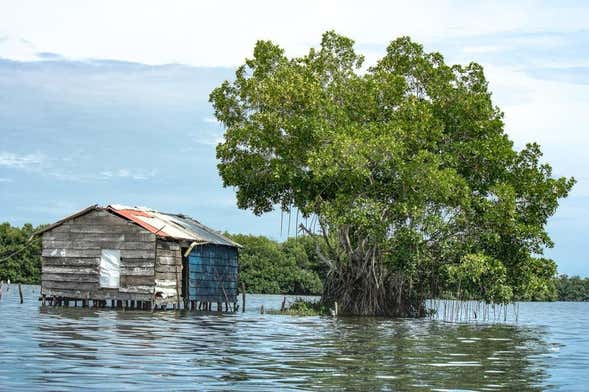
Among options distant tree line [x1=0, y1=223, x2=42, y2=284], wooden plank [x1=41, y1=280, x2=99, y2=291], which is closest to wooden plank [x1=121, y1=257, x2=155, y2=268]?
wooden plank [x1=41, y1=280, x2=99, y2=291]

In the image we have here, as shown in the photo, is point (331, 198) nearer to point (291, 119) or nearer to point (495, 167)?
point (291, 119)

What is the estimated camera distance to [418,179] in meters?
46.8

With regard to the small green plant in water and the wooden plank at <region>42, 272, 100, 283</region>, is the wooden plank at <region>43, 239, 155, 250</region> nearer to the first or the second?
the wooden plank at <region>42, 272, 100, 283</region>

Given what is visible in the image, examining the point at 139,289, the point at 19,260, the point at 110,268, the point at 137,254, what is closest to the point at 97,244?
the point at 110,268

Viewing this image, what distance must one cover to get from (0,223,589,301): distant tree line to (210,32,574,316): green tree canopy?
186 ft

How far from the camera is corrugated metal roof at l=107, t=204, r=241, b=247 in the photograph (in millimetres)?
48406

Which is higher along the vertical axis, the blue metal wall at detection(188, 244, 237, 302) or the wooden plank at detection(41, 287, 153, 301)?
the blue metal wall at detection(188, 244, 237, 302)

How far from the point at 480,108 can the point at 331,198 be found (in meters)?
9.33

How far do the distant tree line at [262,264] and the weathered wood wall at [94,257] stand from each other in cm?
5858

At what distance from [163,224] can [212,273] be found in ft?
13.3

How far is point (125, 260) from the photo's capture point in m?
48.2

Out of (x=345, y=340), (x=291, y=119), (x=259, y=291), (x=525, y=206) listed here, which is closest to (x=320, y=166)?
(x=291, y=119)

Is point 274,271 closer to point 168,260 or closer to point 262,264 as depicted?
point 262,264

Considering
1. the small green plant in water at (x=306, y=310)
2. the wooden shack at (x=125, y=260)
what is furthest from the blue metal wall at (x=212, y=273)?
the small green plant in water at (x=306, y=310)
